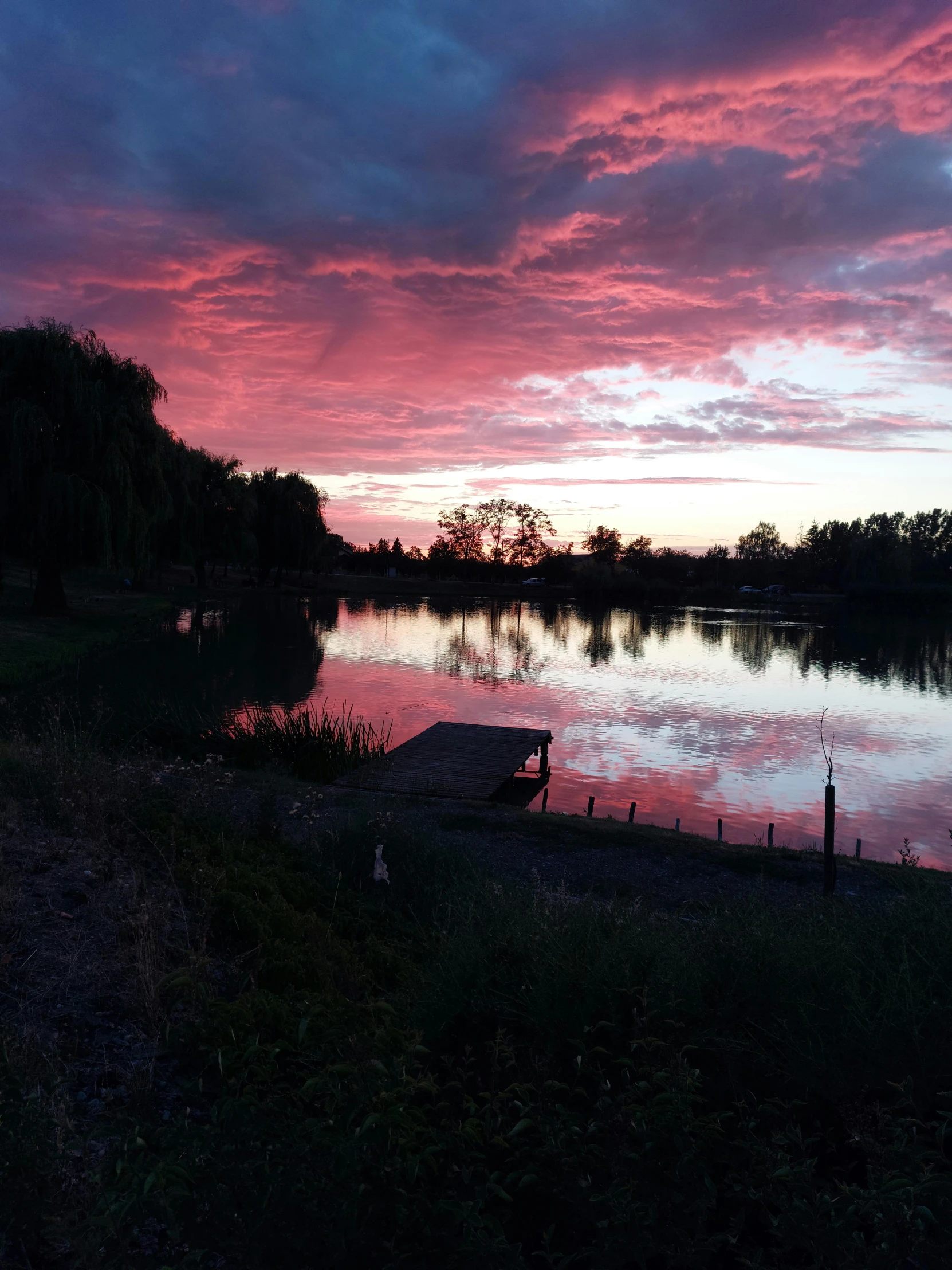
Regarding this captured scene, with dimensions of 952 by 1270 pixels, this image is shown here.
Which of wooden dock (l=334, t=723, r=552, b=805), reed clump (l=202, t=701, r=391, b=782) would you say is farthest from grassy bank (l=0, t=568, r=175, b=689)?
wooden dock (l=334, t=723, r=552, b=805)

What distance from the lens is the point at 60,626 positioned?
29.8m

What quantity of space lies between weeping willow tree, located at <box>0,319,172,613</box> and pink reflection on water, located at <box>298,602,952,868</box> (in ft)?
29.9

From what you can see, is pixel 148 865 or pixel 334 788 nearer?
pixel 148 865

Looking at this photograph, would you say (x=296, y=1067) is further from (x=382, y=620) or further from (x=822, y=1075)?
(x=382, y=620)

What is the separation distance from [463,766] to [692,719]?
36.3 feet

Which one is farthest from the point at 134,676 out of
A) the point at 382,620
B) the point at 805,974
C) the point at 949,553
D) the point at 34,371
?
the point at 949,553

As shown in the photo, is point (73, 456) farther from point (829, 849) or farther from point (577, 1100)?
point (577, 1100)

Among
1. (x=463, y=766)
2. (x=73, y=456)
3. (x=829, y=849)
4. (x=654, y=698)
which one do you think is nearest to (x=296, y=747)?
(x=463, y=766)

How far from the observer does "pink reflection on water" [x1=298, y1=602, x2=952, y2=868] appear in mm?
15602

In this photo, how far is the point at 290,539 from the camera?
67938mm

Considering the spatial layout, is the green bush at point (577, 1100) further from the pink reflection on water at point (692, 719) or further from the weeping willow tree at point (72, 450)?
the weeping willow tree at point (72, 450)

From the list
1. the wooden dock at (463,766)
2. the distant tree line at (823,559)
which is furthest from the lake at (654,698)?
the distant tree line at (823,559)

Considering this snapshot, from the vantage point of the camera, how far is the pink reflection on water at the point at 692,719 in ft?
51.2

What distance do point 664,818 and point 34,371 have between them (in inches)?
1056
